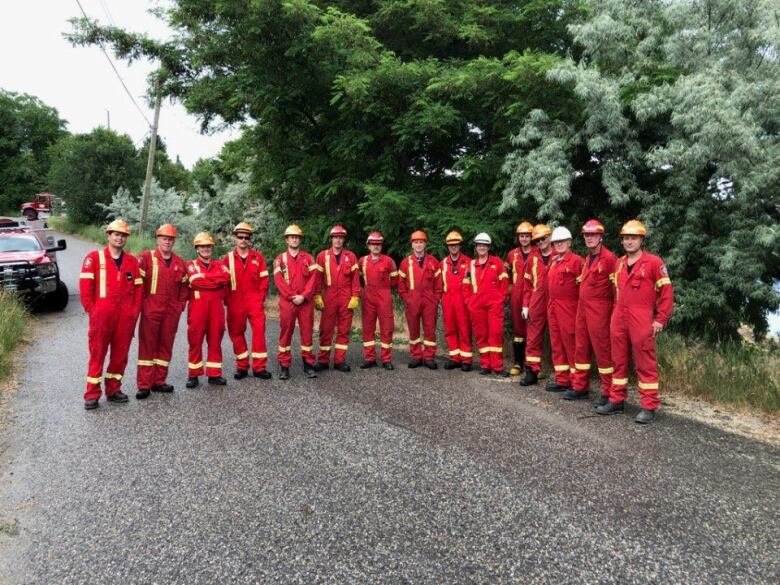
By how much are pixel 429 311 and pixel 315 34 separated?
15.6ft

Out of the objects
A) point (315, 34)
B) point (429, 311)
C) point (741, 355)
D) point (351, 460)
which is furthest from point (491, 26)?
point (351, 460)

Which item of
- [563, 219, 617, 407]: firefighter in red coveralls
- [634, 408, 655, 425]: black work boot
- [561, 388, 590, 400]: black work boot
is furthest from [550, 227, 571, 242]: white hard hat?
[634, 408, 655, 425]: black work boot

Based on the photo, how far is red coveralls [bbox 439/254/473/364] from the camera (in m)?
7.66

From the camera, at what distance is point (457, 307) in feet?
25.2

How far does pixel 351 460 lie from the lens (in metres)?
4.51

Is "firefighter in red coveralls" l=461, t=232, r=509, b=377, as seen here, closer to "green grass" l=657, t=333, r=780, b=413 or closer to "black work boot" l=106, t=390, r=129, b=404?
"green grass" l=657, t=333, r=780, b=413

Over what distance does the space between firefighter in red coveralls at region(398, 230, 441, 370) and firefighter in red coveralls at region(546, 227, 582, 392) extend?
1801mm

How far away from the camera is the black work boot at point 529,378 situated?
6992 millimetres

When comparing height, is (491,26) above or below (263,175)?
above

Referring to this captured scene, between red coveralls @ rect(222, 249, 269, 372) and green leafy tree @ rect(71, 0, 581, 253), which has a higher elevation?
green leafy tree @ rect(71, 0, 581, 253)

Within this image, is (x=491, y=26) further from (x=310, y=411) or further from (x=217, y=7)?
(x=310, y=411)

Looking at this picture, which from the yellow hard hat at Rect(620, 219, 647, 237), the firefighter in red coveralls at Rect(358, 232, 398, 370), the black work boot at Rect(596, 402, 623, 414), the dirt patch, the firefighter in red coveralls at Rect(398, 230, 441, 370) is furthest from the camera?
the firefighter in red coveralls at Rect(398, 230, 441, 370)

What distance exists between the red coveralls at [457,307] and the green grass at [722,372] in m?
2.54

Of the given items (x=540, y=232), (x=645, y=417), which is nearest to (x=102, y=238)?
(x=540, y=232)
